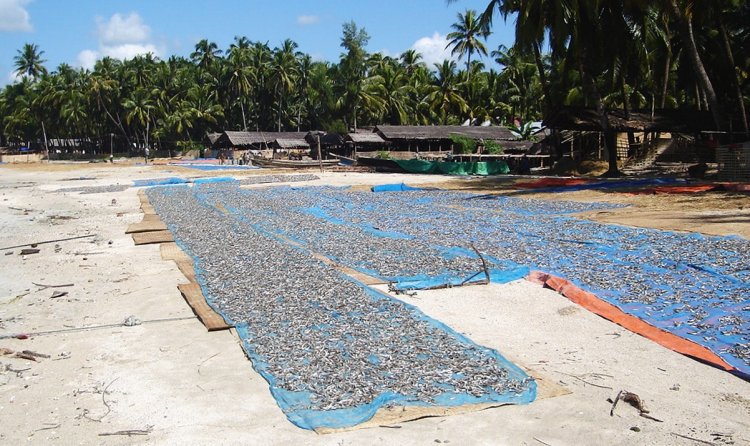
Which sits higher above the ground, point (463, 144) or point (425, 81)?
point (425, 81)

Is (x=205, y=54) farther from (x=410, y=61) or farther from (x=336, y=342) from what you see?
(x=336, y=342)

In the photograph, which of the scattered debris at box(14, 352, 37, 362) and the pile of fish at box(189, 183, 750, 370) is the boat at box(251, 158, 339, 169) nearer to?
the pile of fish at box(189, 183, 750, 370)

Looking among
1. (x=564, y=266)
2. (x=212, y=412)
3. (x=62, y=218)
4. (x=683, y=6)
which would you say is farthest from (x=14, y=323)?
(x=683, y=6)

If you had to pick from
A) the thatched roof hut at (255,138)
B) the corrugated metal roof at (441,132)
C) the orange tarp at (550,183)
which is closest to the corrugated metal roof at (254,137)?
the thatched roof hut at (255,138)

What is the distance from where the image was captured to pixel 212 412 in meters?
5.46

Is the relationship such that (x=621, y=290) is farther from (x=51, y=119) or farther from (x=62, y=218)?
(x=51, y=119)

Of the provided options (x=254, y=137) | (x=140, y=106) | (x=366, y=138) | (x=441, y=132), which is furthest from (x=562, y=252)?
(x=140, y=106)

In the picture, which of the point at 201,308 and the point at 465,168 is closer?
the point at 201,308

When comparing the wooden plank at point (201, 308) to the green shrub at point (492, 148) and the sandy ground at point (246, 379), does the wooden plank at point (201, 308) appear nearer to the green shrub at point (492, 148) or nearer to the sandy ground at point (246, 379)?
the sandy ground at point (246, 379)

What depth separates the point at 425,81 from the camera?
2763 inches

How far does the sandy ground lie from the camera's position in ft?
16.2

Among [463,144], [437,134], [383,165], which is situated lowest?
[383,165]

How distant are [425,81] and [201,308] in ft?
211

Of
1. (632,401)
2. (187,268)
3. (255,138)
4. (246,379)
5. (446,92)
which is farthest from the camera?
(255,138)
